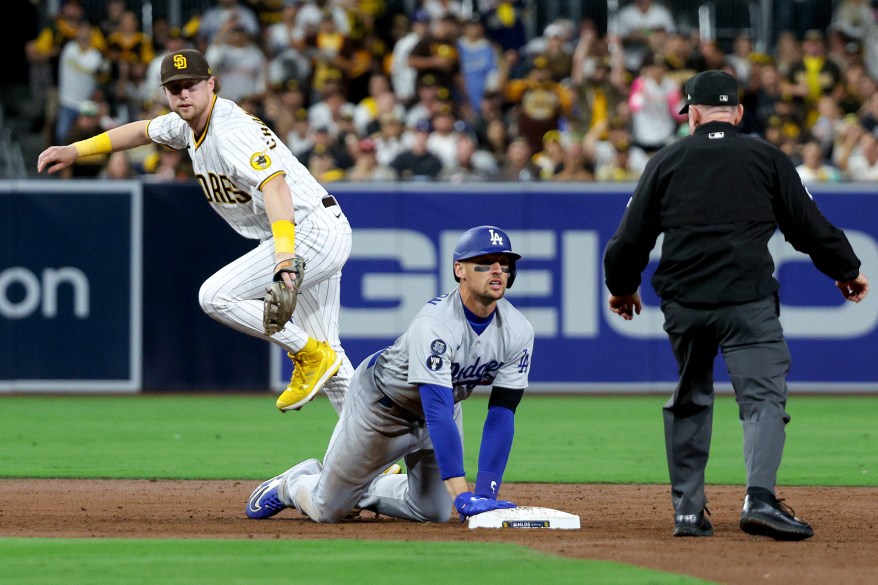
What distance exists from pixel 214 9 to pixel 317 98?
206 centimetres

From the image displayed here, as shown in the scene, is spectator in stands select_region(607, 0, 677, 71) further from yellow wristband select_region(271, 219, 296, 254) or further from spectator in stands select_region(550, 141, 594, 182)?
yellow wristband select_region(271, 219, 296, 254)

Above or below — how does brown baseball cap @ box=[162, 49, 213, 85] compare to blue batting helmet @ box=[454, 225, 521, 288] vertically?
above

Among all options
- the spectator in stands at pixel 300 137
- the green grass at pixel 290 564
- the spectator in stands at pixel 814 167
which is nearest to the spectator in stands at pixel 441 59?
the spectator in stands at pixel 300 137

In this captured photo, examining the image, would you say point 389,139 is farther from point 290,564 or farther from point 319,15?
point 290,564

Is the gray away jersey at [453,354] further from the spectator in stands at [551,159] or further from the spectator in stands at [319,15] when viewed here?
the spectator in stands at [319,15]

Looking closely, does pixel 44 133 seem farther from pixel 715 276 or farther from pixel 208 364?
pixel 715 276

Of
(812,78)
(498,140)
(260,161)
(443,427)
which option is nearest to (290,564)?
(443,427)

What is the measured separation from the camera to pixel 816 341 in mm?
14297

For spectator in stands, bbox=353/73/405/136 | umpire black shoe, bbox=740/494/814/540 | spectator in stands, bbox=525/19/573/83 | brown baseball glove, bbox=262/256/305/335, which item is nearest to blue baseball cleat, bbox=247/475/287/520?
brown baseball glove, bbox=262/256/305/335

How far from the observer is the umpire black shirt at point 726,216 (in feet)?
20.4

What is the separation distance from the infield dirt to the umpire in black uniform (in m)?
0.35

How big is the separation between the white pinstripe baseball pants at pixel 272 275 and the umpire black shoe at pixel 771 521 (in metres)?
2.60

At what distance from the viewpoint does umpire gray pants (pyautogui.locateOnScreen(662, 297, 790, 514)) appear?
6.12m

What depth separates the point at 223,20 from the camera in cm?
1802
